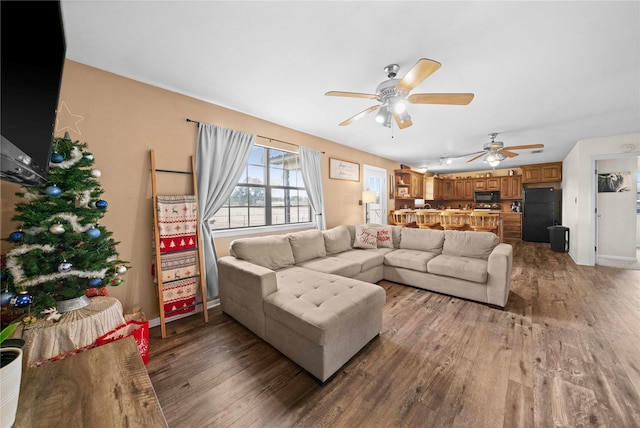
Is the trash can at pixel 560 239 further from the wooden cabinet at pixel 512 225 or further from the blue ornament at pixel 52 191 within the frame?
the blue ornament at pixel 52 191

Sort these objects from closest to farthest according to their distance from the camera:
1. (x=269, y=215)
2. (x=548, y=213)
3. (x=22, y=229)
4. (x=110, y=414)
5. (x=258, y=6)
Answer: (x=110, y=414) → (x=258, y=6) → (x=22, y=229) → (x=269, y=215) → (x=548, y=213)

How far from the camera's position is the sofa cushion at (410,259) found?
11.2 feet

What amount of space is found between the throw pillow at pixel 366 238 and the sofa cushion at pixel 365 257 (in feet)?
0.41

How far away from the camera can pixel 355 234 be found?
4.19 m

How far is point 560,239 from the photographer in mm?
5766

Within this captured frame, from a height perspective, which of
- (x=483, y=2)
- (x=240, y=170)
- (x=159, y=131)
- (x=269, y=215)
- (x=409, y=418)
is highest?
(x=483, y=2)

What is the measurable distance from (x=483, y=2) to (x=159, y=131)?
3.00m

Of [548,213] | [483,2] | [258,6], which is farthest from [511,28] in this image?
[548,213]

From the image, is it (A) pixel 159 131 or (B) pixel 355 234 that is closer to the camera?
(A) pixel 159 131

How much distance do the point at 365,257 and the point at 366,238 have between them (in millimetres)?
624

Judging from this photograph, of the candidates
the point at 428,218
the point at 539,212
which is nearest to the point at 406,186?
the point at 428,218

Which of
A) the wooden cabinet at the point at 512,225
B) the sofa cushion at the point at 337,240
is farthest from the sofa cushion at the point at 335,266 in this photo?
the wooden cabinet at the point at 512,225

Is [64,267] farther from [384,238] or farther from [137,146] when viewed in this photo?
[384,238]

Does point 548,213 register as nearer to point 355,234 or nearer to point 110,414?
point 355,234
